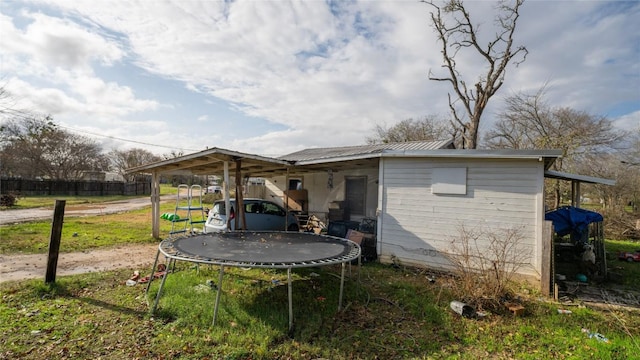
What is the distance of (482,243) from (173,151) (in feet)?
144

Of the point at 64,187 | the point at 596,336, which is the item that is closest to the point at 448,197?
the point at 596,336

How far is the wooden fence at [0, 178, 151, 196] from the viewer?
984 inches

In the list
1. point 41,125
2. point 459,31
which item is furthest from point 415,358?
point 41,125

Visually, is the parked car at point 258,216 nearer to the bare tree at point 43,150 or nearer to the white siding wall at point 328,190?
the white siding wall at point 328,190

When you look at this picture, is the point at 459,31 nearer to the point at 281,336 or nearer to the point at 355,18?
the point at 355,18

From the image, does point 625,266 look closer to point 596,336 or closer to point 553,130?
point 596,336

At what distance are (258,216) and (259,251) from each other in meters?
4.21

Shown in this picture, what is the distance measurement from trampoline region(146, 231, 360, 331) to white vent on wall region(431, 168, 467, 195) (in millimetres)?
2494

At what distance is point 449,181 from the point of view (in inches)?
263

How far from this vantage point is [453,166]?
21.9 feet

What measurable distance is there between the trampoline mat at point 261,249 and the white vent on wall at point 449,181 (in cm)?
249

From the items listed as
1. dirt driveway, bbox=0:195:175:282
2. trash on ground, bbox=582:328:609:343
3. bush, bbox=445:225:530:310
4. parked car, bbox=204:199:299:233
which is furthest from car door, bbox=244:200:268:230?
trash on ground, bbox=582:328:609:343

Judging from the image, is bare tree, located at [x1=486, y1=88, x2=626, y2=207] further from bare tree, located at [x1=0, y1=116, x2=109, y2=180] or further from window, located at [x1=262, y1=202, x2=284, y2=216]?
bare tree, located at [x1=0, y1=116, x2=109, y2=180]

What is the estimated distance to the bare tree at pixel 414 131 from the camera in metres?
26.3
